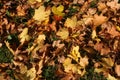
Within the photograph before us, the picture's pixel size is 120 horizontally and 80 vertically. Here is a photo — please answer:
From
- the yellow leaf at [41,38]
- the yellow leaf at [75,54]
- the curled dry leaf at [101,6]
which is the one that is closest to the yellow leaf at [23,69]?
the yellow leaf at [41,38]

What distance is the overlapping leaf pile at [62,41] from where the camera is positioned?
2.77 m

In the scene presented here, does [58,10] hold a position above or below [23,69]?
above

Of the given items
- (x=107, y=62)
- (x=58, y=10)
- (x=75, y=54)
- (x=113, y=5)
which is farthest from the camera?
(x=58, y=10)

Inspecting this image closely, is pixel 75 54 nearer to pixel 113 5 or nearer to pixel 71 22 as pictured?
pixel 71 22

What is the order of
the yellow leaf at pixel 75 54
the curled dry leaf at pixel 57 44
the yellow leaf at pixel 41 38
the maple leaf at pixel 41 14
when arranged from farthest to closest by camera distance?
the maple leaf at pixel 41 14
the yellow leaf at pixel 41 38
the curled dry leaf at pixel 57 44
the yellow leaf at pixel 75 54

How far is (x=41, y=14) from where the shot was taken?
3150 millimetres

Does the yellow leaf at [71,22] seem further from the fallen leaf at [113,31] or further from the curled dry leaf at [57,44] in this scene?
the fallen leaf at [113,31]

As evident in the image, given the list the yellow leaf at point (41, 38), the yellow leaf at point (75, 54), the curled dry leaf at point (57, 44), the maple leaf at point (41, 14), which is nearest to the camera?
the yellow leaf at point (75, 54)

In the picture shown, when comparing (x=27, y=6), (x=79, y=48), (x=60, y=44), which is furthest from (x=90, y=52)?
(x=27, y=6)

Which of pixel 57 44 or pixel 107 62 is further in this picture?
pixel 57 44

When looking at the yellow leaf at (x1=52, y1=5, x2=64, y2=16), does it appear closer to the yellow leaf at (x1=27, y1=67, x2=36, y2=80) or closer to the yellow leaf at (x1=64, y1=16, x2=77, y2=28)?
the yellow leaf at (x1=64, y1=16, x2=77, y2=28)

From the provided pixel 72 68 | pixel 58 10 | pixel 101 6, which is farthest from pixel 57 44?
pixel 101 6

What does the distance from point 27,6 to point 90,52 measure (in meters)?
1.02

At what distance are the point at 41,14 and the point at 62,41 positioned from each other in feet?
1.30
